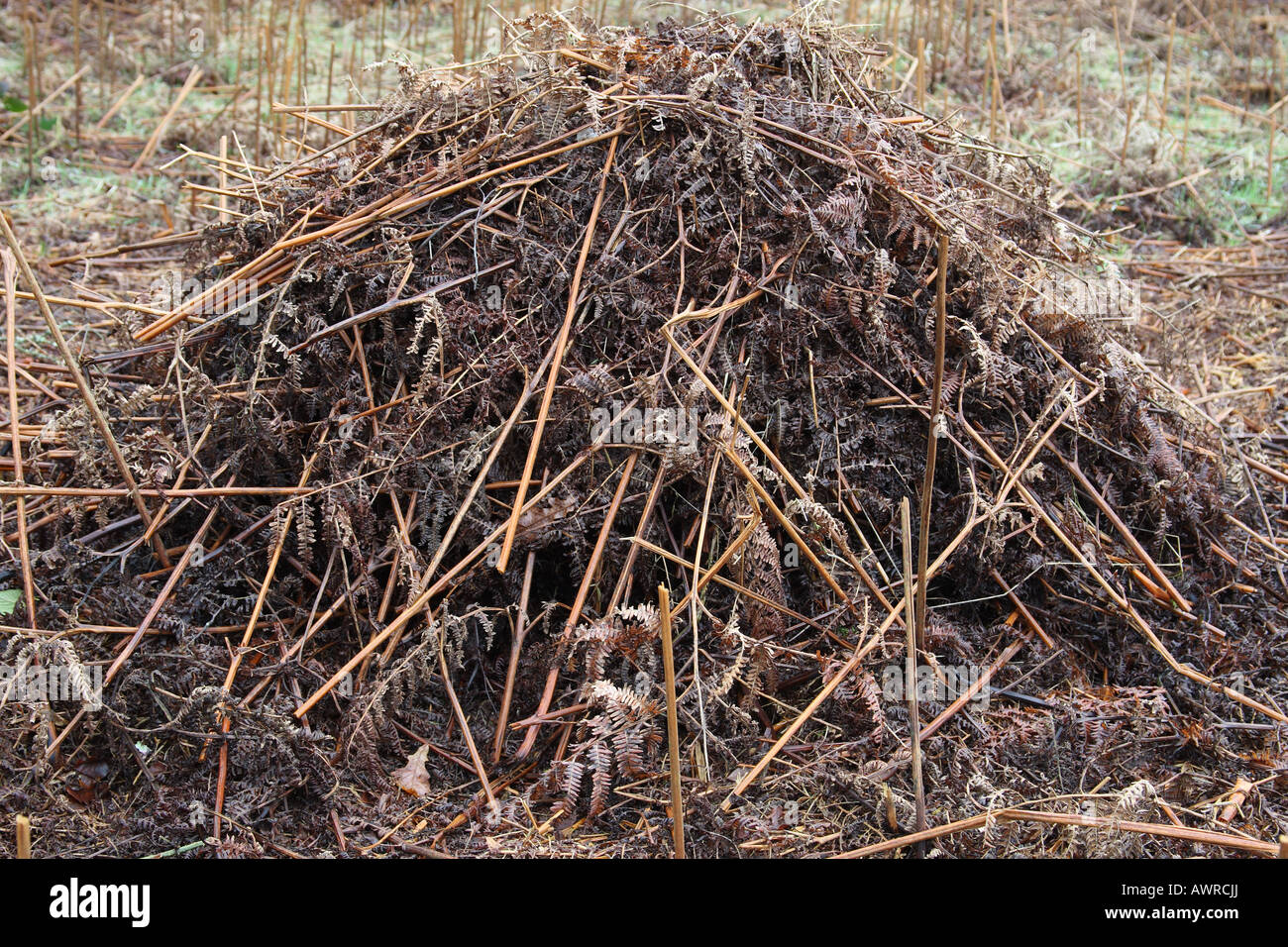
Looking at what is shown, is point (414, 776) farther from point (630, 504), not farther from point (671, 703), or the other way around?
point (671, 703)

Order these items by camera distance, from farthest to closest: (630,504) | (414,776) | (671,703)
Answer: (630,504)
(414,776)
(671,703)

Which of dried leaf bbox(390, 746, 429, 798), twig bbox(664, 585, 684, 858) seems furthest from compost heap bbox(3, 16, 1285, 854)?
twig bbox(664, 585, 684, 858)

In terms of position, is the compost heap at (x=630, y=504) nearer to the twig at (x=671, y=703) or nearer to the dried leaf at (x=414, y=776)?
the dried leaf at (x=414, y=776)

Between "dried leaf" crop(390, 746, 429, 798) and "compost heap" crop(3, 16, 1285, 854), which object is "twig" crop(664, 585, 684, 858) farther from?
"dried leaf" crop(390, 746, 429, 798)

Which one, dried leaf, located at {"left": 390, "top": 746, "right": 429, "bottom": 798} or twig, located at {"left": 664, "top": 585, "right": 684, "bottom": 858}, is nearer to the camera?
twig, located at {"left": 664, "top": 585, "right": 684, "bottom": 858}

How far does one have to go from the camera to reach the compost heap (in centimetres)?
244

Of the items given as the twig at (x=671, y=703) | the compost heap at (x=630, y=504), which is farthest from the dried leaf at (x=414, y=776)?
the twig at (x=671, y=703)

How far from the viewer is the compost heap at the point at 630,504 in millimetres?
2439

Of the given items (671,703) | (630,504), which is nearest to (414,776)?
(630,504)

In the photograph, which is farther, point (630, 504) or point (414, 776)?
point (630, 504)

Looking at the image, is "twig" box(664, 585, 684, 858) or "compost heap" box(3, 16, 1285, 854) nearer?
"twig" box(664, 585, 684, 858)

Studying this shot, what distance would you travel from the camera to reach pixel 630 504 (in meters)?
2.76

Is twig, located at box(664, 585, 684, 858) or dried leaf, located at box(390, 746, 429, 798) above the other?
twig, located at box(664, 585, 684, 858)

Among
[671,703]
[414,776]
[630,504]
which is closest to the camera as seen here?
[671,703]
